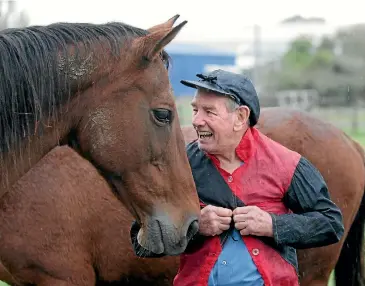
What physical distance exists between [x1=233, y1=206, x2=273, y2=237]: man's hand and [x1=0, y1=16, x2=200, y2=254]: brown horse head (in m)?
0.21

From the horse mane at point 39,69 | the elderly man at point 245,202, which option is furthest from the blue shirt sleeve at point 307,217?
the horse mane at point 39,69

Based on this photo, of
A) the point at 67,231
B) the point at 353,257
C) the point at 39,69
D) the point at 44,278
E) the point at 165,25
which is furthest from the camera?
the point at 353,257

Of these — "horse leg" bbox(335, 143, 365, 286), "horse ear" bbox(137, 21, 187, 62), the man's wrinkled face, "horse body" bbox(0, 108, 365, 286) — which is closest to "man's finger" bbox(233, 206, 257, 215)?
the man's wrinkled face

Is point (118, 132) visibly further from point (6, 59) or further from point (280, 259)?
point (280, 259)

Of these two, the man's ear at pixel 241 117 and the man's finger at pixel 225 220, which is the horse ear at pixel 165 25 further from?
the man's finger at pixel 225 220

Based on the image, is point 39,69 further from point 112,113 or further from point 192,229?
point 192,229

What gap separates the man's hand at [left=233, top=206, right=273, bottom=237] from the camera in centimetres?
301

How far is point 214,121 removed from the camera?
3098mm

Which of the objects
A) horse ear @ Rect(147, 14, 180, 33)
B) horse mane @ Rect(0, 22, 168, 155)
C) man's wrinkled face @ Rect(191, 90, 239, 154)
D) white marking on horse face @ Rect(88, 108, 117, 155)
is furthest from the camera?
horse ear @ Rect(147, 14, 180, 33)

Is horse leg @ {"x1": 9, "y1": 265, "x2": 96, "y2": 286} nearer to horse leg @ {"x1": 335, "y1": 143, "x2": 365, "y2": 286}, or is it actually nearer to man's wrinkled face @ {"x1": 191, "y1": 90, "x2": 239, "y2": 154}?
man's wrinkled face @ {"x1": 191, "y1": 90, "x2": 239, "y2": 154}

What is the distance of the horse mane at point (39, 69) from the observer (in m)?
2.85

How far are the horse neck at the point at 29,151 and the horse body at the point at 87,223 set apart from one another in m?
1.20

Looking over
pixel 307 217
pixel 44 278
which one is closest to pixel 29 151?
pixel 307 217

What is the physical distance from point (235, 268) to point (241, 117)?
707mm
